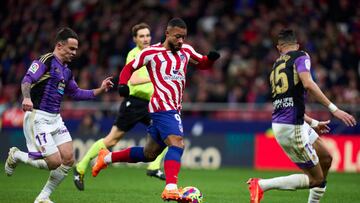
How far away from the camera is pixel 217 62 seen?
2195 centimetres

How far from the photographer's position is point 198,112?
20.5 m

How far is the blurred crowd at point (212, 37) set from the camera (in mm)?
20578

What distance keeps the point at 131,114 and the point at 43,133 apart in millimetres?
3829

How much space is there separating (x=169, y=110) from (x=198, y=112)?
11.2m

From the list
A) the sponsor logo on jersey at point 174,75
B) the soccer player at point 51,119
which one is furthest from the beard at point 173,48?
the soccer player at point 51,119

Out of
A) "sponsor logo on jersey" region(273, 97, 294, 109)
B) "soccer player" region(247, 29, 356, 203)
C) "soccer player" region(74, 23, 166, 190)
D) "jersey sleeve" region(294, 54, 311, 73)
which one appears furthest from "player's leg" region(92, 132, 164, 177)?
"jersey sleeve" region(294, 54, 311, 73)

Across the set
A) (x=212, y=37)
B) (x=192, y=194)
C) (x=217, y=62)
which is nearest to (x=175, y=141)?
(x=192, y=194)

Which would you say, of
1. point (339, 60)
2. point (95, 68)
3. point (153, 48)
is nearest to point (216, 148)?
point (339, 60)

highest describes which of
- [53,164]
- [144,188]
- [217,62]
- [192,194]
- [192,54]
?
[217,62]

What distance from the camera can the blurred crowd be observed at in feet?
67.5

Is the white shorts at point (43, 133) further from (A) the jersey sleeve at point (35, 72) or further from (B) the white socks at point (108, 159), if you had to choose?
(B) the white socks at point (108, 159)

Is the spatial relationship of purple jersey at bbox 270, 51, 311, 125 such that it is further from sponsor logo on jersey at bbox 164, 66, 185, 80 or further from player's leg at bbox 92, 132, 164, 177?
player's leg at bbox 92, 132, 164, 177

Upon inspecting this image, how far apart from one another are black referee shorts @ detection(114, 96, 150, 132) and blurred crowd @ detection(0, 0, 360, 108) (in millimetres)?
7173

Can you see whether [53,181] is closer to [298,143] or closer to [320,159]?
[298,143]
